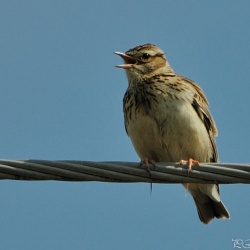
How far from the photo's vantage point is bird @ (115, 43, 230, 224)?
839 centimetres

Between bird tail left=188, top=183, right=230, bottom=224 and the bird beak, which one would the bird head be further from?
bird tail left=188, top=183, right=230, bottom=224

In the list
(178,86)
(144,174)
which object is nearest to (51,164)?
(144,174)

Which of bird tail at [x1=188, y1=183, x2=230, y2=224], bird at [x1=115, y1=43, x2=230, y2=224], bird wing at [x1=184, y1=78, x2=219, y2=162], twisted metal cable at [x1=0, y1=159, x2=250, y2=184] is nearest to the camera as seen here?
twisted metal cable at [x1=0, y1=159, x2=250, y2=184]

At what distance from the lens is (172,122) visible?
832 cm

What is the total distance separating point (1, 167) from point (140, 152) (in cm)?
328

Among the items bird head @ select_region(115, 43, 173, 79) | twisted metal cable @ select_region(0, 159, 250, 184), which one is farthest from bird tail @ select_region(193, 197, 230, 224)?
twisted metal cable @ select_region(0, 159, 250, 184)

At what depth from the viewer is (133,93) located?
353 inches

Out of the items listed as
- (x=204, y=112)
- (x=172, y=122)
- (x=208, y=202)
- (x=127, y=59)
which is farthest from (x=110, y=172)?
(x=127, y=59)

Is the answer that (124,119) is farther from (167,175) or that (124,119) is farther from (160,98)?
(167,175)

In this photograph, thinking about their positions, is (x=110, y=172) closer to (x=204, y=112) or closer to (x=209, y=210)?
(x=204, y=112)

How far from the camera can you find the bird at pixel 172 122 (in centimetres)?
839

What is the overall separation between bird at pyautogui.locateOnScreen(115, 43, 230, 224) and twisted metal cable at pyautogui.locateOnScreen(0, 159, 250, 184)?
2181 mm

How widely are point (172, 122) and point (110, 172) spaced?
8.74 feet

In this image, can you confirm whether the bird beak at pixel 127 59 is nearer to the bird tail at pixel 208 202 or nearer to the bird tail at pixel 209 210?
the bird tail at pixel 208 202
